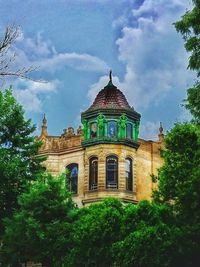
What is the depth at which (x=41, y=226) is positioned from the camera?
29.4 meters

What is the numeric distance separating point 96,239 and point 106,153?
1284 centimetres

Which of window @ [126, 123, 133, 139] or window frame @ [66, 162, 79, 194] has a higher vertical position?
window @ [126, 123, 133, 139]

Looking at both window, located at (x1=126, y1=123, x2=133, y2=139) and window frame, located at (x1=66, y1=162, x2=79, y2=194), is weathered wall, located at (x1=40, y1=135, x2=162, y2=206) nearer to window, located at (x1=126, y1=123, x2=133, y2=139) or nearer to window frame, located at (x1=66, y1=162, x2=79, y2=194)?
window frame, located at (x1=66, y1=162, x2=79, y2=194)

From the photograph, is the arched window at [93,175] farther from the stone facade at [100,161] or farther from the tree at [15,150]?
the tree at [15,150]

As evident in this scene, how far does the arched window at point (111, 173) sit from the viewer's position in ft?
130

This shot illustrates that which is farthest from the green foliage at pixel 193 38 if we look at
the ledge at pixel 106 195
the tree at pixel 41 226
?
the ledge at pixel 106 195

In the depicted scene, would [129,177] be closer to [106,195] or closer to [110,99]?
[106,195]

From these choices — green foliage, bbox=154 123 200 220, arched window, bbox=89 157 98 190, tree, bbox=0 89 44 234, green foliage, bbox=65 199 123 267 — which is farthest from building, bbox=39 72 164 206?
green foliage, bbox=65 199 123 267

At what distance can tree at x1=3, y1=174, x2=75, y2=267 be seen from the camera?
28984 mm

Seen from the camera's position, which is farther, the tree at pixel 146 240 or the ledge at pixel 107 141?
the ledge at pixel 107 141

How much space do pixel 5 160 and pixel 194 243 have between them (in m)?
11.7

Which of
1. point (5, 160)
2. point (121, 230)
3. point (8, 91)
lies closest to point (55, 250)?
point (121, 230)

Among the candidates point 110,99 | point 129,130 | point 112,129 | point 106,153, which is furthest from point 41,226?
point 110,99

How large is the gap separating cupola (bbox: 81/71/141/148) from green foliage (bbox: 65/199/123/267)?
12.3 metres
